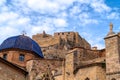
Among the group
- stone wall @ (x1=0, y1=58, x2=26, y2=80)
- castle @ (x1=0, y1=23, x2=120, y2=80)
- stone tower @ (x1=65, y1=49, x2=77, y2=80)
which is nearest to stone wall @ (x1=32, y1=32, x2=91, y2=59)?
castle @ (x1=0, y1=23, x2=120, y2=80)

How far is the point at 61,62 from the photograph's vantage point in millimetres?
32844

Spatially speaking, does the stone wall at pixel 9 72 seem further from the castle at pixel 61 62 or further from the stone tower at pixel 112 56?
the stone tower at pixel 112 56

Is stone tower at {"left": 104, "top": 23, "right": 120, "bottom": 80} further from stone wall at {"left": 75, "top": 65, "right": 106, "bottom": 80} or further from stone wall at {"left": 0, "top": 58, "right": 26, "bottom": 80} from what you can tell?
stone wall at {"left": 0, "top": 58, "right": 26, "bottom": 80}

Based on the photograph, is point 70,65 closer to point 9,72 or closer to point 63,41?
point 9,72

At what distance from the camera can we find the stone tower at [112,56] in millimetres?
22859

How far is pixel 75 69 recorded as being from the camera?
87.9 feet

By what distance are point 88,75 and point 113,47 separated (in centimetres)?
342

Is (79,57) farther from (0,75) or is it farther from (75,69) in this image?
(0,75)

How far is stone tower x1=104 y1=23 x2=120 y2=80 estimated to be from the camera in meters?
22.9

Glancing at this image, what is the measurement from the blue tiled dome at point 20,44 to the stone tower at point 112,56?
1309 cm

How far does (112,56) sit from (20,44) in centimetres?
1472

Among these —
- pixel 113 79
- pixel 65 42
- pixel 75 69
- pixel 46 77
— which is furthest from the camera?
pixel 65 42

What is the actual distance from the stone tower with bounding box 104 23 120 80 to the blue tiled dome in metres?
13.1

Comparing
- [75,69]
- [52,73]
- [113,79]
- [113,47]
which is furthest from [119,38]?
[52,73]
